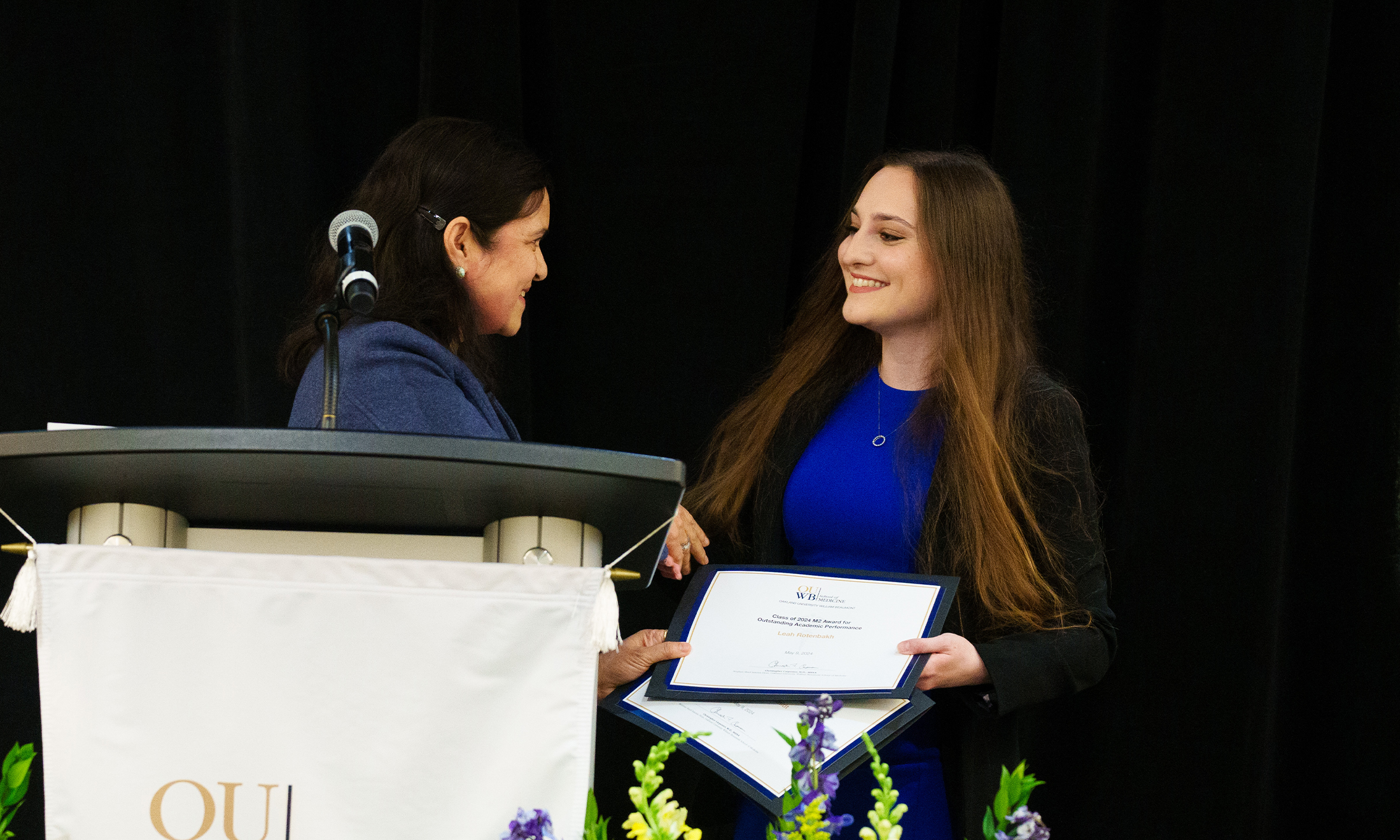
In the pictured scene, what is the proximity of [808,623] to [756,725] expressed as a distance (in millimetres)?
172

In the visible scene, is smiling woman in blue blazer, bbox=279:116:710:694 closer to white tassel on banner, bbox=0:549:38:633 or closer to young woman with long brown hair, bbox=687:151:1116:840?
young woman with long brown hair, bbox=687:151:1116:840

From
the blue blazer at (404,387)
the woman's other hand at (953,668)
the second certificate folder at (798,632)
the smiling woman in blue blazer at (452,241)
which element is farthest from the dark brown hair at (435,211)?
the woman's other hand at (953,668)

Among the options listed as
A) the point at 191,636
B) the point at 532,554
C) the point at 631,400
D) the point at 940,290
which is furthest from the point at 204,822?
the point at 631,400

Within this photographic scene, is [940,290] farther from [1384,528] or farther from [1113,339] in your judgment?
[1384,528]

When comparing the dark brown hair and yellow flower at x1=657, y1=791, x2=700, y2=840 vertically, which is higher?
the dark brown hair

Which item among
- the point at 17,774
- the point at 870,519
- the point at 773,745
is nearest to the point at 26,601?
the point at 17,774

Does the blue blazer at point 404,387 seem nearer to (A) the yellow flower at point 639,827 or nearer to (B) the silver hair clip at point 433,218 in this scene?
(B) the silver hair clip at point 433,218

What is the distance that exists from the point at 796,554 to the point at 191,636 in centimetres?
106

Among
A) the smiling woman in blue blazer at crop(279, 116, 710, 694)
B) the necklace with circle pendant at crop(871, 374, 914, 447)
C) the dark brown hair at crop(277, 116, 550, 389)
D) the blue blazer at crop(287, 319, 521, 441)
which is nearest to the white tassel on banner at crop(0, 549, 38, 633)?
the blue blazer at crop(287, 319, 521, 441)

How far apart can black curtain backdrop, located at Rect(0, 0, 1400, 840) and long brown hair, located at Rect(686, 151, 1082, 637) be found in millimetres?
446

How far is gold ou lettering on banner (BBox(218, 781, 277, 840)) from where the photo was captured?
805 mm

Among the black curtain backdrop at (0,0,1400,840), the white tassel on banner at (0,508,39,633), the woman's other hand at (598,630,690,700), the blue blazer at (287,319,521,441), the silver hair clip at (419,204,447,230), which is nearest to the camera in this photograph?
the white tassel on banner at (0,508,39,633)

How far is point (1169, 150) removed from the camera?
94.2 inches

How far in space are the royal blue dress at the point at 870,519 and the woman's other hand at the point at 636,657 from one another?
0.96 ft
